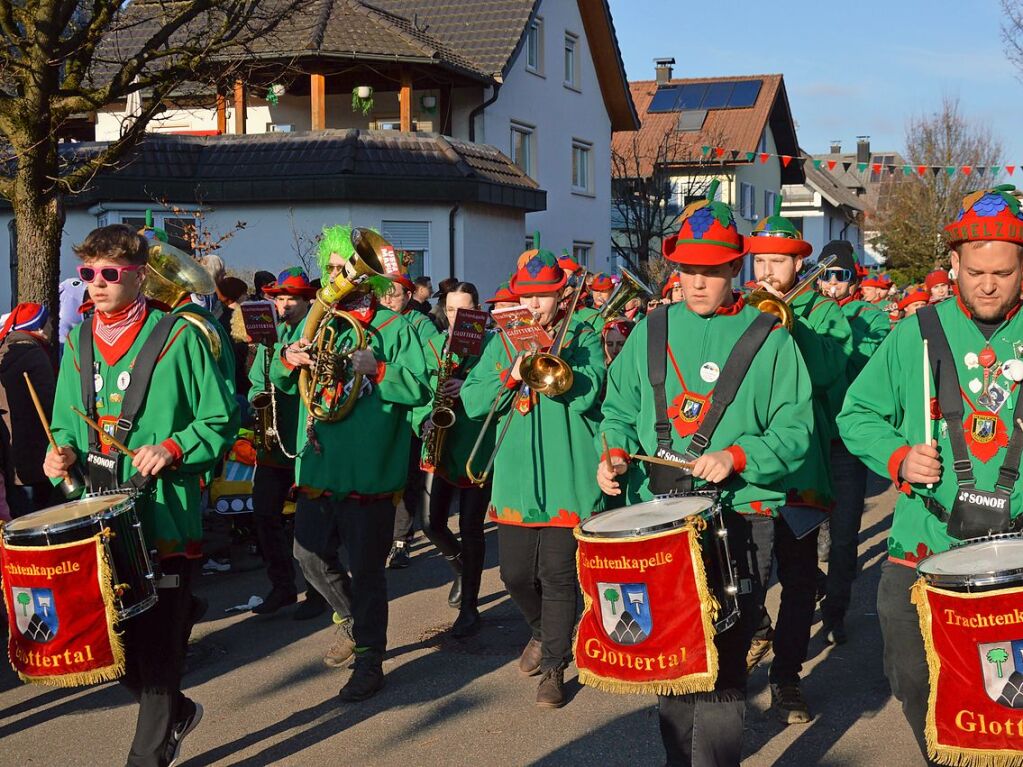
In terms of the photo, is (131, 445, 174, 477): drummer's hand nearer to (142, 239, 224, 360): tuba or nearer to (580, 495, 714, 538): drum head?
Result: (142, 239, 224, 360): tuba

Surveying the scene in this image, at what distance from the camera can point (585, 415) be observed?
5.58 m

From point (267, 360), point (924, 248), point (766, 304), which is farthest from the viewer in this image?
point (924, 248)

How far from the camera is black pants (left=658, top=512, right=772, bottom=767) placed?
390 cm

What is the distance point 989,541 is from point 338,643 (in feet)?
12.4

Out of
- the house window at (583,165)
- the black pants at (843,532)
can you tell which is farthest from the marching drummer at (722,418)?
the house window at (583,165)

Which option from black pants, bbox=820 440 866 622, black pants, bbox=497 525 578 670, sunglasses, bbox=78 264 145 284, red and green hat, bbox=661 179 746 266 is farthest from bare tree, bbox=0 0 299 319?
red and green hat, bbox=661 179 746 266

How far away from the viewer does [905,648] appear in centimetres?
370

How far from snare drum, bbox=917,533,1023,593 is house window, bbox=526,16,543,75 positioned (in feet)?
76.4

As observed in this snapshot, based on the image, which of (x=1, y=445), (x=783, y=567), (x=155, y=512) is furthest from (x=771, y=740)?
(x=1, y=445)

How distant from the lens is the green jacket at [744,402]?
396cm

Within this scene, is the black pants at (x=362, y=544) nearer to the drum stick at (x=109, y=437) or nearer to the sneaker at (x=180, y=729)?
the sneaker at (x=180, y=729)

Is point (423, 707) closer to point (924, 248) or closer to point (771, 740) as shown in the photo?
point (771, 740)

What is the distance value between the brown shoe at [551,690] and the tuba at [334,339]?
5.14 ft

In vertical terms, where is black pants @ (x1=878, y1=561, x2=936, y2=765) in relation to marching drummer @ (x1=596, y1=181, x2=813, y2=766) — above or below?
below
